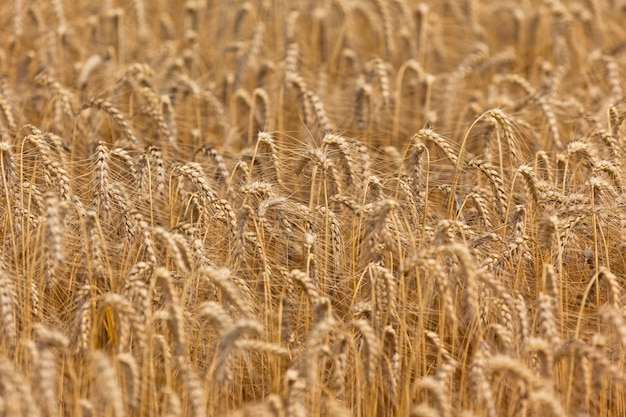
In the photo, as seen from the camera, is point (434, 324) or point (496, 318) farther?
point (434, 324)

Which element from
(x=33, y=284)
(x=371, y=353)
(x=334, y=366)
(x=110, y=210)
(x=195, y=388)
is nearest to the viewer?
(x=195, y=388)

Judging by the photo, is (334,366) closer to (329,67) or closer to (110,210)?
(110,210)

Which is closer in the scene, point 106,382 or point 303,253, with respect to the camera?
point 106,382

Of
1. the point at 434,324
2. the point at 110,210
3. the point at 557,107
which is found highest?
the point at 557,107

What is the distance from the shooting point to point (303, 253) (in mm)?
3621

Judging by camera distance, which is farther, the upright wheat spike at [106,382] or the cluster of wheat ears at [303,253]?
the cluster of wheat ears at [303,253]

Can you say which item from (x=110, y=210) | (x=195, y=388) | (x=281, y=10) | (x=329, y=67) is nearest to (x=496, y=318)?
(x=195, y=388)

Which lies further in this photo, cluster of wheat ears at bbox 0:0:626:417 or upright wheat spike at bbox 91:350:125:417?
cluster of wheat ears at bbox 0:0:626:417

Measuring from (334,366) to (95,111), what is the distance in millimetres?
2431

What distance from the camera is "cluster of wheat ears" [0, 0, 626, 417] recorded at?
9.52ft

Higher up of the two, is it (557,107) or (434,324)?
(557,107)

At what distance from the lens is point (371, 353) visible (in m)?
2.92

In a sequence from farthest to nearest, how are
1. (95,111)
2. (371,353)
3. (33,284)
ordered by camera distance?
(95,111) < (33,284) < (371,353)

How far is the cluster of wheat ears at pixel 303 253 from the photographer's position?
290 cm
